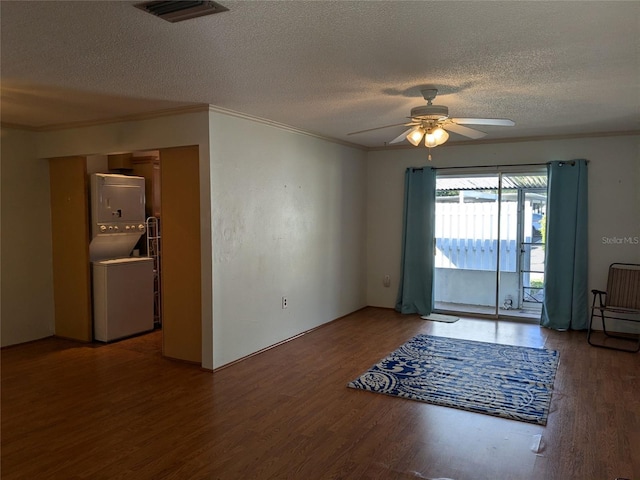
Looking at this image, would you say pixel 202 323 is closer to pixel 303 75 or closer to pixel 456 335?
pixel 303 75

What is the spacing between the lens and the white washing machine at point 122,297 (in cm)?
539

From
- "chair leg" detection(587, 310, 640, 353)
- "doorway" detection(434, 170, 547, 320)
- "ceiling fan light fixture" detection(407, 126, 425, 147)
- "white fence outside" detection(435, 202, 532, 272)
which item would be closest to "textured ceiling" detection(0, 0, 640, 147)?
"ceiling fan light fixture" detection(407, 126, 425, 147)

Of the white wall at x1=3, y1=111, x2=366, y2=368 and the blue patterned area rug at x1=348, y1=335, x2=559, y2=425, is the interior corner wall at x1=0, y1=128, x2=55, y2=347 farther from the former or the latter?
the blue patterned area rug at x1=348, y1=335, x2=559, y2=425

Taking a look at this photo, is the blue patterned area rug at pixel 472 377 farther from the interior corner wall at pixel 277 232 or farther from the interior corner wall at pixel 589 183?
the interior corner wall at pixel 589 183

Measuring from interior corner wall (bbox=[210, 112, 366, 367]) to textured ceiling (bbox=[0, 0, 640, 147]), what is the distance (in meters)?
0.50

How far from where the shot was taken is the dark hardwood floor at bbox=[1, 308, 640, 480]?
278cm

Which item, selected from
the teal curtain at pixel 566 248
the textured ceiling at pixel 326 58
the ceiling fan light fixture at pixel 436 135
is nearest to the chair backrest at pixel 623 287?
the teal curtain at pixel 566 248

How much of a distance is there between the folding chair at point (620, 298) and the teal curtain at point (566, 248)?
0.26 meters

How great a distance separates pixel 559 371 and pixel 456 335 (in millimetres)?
1408

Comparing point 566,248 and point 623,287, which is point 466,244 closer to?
point 566,248

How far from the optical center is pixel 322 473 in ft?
8.95

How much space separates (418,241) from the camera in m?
6.88

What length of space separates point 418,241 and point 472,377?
114 inches

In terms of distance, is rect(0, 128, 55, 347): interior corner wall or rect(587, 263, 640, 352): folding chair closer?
rect(0, 128, 55, 347): interior corner wall
